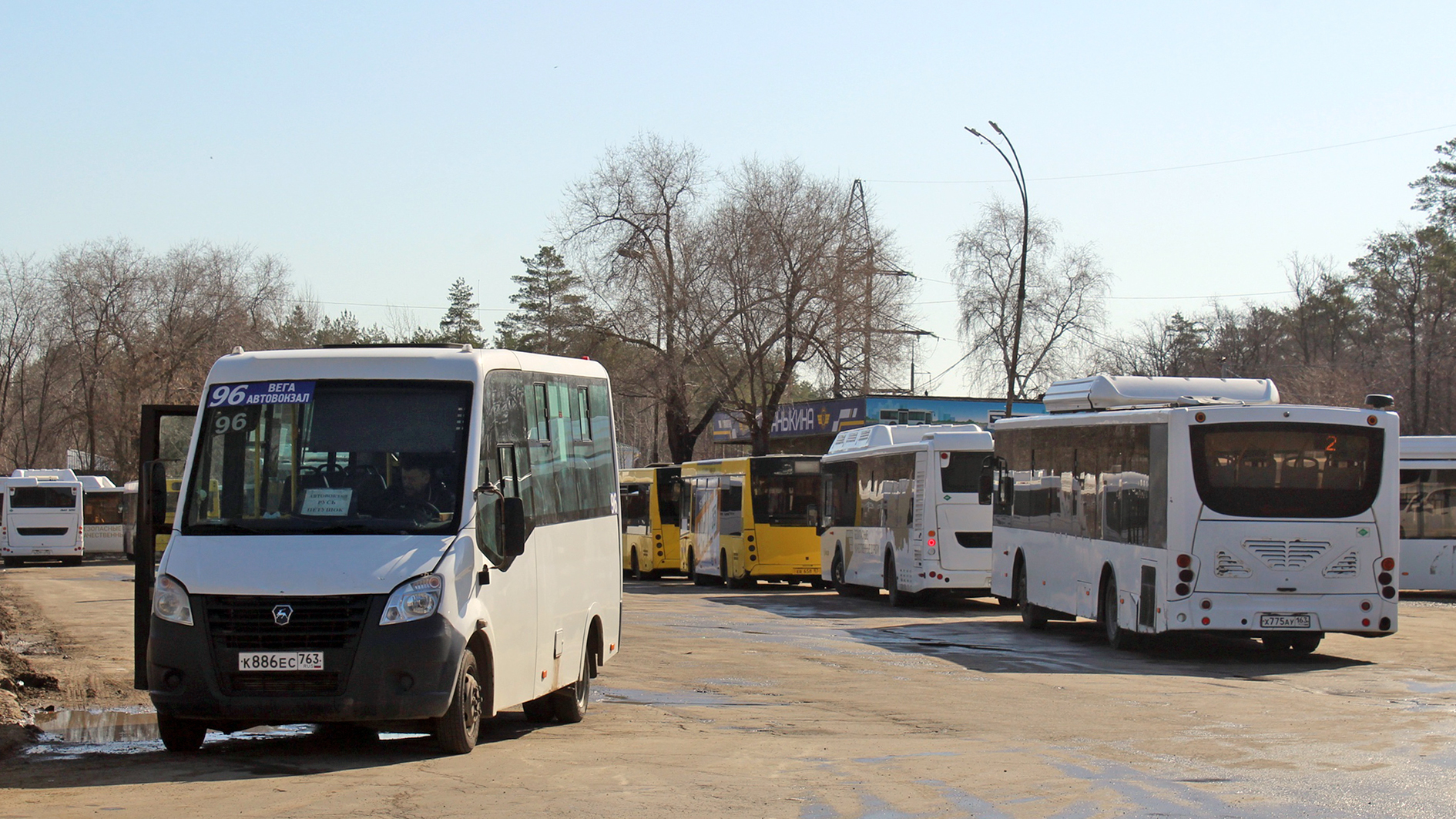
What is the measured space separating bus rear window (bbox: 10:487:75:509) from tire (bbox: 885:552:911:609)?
Answer: 3348 cm

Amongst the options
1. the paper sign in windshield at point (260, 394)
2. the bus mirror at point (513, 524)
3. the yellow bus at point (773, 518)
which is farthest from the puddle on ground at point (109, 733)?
the yellow bus at point (773, 518)

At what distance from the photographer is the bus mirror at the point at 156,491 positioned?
34.1ft

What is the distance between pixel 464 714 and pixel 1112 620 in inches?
462

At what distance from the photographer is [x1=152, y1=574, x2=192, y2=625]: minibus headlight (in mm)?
9305

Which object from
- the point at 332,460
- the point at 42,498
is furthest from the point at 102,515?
the point at 332,460

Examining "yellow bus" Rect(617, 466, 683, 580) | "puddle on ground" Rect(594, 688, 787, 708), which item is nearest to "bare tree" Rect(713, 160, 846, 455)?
"yellow bus" Rect(617, 466, 683, 580)

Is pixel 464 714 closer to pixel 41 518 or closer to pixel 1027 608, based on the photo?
pixel 1027 608

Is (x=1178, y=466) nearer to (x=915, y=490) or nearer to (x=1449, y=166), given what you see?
(x=915, y=490)

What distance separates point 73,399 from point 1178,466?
207 ft

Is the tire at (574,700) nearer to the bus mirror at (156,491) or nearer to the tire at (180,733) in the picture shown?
the tire at (180,733)

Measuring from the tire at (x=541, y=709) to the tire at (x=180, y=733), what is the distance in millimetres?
2645

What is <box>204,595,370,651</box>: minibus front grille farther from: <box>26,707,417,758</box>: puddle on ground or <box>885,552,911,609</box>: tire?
<box>885,552,911,609</box>: tire

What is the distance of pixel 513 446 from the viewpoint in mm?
10664

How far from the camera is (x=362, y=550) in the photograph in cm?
936
